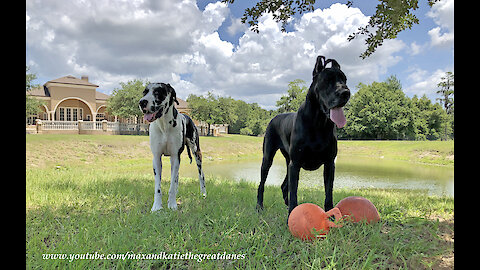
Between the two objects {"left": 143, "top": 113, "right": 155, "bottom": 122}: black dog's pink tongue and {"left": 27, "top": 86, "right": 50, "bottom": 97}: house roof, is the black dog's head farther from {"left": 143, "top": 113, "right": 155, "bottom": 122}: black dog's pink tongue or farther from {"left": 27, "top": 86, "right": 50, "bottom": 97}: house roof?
{"left": 27, "top": 86, "right": 50, "bottom": 97}: house roof

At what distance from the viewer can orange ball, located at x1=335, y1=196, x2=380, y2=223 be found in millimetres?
3182

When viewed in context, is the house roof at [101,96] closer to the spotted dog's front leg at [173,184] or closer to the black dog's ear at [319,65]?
the spotted dog's front leg at [173,184]

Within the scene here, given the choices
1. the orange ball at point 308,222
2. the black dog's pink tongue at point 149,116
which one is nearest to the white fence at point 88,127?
the black dog's pink tongue at point 149,116

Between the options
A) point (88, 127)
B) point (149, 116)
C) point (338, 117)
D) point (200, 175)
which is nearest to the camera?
point (338, 117)

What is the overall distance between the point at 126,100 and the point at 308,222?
117 ft

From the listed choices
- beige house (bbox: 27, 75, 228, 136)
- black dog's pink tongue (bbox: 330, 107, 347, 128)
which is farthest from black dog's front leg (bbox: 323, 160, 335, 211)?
beige house (bbox: 27, 75, 228, 136)

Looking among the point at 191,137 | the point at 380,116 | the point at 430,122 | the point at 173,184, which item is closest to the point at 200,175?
the point at 191,137

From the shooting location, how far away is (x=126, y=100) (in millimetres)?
34438

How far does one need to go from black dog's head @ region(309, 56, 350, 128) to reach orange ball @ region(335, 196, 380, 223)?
123cm

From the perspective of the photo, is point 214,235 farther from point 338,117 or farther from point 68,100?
point 68,100

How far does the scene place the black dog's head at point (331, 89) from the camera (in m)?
2.55

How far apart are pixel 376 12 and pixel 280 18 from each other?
1.83 meters

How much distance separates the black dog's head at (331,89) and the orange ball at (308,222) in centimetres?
99
